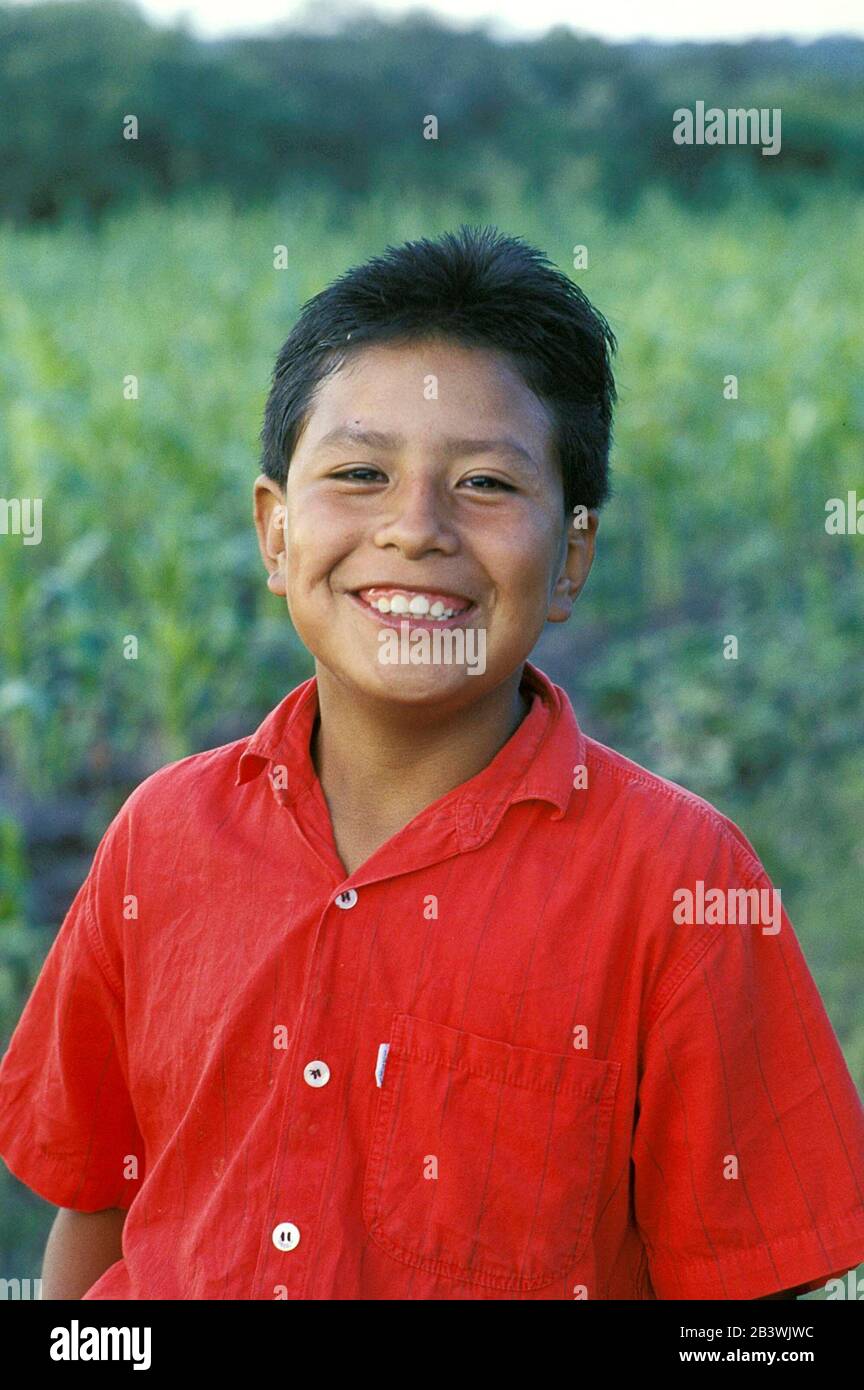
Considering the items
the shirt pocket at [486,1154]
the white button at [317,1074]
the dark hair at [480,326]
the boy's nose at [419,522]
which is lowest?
the shirt pocket at [486,1154]

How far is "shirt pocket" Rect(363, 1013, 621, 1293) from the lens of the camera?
4.65 feet

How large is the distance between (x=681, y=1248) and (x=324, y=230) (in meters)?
6.82

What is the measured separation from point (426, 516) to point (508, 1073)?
465 millimetres

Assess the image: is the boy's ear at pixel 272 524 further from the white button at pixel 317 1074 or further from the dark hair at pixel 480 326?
the white button at pixel 317 1074

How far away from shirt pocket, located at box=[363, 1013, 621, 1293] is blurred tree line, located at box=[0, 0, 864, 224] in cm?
822

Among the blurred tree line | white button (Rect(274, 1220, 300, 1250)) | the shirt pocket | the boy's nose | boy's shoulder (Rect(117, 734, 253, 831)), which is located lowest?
white button (Rect(274, 1220, 300, 1250))

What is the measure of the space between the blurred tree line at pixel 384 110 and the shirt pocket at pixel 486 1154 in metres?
8.22

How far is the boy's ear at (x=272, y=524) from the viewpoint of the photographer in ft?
5.35

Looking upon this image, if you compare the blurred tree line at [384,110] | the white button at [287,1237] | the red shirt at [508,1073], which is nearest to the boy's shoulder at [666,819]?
the red shirt at [508,1073]

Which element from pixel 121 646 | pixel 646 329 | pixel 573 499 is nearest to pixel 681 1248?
pixel 573 499

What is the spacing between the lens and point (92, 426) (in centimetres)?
450

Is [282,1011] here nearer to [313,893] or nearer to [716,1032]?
[313,893]

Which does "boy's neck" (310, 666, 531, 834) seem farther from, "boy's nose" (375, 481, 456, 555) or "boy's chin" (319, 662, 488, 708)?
"boy's nose" (375, 481, 456, 555)

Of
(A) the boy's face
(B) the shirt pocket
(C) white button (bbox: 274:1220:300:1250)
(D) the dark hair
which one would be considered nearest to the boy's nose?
(A) the boy's face
